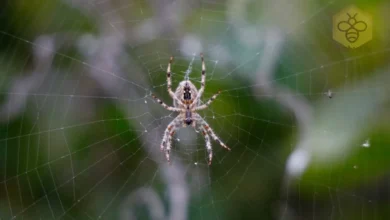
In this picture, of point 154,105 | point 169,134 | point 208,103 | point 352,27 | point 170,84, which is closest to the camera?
point 352,27

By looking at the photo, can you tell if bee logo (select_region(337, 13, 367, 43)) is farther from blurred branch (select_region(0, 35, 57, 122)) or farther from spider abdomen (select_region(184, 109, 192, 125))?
blurred branch (select_region(0, 35, 57, 122))

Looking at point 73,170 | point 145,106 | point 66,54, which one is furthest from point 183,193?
point 66,54

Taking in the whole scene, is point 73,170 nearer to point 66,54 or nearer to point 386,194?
point 66,54

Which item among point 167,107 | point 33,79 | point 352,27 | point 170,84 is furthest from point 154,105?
point 352,27

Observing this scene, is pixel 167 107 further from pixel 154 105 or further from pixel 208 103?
pixel 208 103

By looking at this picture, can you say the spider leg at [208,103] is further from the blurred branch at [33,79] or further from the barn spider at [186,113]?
the blurred branch at [33,79]

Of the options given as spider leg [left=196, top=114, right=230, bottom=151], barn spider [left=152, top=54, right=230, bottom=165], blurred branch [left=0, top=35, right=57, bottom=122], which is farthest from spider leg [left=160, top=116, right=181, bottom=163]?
blurred branch [left=0, top=35, right=57, bottom=122]
